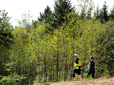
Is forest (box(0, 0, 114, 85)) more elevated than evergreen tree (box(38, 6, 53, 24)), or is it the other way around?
evergreen tree (box(38, 6, 53, 24))

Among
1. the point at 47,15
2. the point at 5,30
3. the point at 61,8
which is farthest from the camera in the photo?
the point at 47,15

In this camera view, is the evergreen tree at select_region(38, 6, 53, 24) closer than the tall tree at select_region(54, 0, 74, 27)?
No

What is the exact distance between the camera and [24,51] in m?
14.5

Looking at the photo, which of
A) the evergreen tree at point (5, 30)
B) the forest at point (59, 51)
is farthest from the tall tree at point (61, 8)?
the evergreen tree at point (5, 30)

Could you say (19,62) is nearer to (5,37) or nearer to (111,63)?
(5,37)

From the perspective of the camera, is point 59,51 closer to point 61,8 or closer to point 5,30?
point 5,30

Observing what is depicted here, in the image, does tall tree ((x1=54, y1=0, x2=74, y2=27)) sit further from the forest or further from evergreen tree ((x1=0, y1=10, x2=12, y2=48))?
evergreen tree ((x1=0, y1=10, x2=12, y2=48))

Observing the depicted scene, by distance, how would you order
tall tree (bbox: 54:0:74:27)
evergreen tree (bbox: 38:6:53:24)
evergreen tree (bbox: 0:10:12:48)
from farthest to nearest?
1. evergreen tree (bbox: 38:6:53:24)
2. tall tree (bbox: 54:0:74:27)
3. evergreen tree (bbox: 0:10:12:48)

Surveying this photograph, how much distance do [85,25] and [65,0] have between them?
1207cm

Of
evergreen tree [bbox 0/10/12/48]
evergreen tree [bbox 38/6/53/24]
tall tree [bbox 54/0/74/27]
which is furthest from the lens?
evergreen tree [bbox 38/6/53/24]

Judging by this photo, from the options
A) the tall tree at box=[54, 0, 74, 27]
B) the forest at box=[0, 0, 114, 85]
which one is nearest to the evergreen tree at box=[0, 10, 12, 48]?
the forest at box=[0, 0, 114, 85]

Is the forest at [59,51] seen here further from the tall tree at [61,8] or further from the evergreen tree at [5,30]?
the tall tree at [61,8]

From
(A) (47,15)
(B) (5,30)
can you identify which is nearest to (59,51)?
(B) (5,30)

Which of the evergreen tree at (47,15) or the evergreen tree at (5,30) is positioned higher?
the evergreen tree at (47,15)
